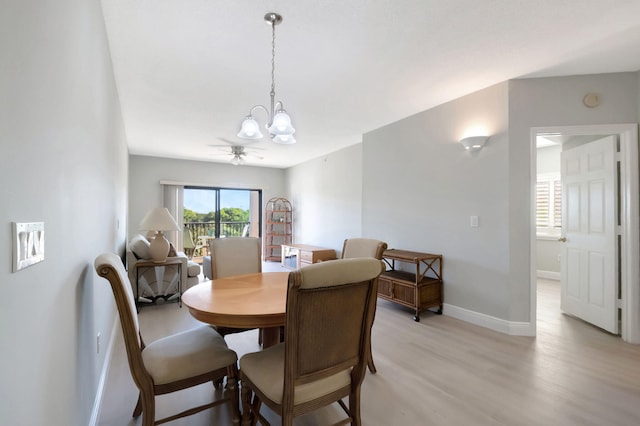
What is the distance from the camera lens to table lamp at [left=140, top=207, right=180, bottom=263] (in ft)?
12.1

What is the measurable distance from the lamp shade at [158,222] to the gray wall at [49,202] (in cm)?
206

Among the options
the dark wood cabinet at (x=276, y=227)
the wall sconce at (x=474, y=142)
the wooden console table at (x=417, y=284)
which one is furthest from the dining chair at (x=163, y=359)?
the dark wood cabinet at (x=276, y=227)

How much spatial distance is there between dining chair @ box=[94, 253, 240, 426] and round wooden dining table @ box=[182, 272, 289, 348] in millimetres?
223

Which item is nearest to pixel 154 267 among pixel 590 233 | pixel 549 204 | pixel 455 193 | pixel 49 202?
pixel 49 202

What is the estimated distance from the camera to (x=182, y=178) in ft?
22.3

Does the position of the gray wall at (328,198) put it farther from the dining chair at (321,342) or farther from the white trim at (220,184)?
the dining chair at (321,342)

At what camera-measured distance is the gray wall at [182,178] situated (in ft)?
20.8

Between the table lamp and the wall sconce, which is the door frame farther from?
the table lamp

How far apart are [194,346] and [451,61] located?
2930 mm

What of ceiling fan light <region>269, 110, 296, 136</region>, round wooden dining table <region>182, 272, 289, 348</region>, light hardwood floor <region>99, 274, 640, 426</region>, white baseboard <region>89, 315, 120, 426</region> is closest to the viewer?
round wooden dining table <region>182, 272, 289, 348</region>

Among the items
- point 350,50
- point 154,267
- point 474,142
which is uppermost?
point 350,50

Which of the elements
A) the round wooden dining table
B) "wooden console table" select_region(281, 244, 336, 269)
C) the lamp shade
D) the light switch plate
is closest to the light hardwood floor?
the round wooden dining table

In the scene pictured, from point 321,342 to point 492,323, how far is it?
104 inches

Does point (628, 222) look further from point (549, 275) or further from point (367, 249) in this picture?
point (549, 275)
